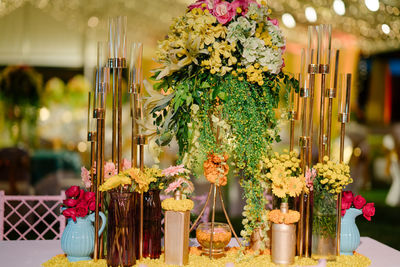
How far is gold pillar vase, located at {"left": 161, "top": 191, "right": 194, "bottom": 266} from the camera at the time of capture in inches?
78.8

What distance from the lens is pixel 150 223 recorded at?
211 centimetres

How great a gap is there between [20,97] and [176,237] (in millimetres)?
5279

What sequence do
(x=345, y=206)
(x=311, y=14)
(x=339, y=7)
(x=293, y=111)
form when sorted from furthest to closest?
(x=339, y=7)
(x=311, y=14)
(x=293, y=111)
(x=345, y=206)

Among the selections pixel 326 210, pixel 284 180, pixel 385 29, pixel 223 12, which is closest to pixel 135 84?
pixel 223 12

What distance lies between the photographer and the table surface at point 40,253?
2149 mm

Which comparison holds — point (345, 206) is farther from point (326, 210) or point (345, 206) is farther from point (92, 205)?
point (92, 205)

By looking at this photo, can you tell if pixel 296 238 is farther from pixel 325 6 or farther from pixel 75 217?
pixel 325 6

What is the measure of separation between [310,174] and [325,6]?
5968 millimetres

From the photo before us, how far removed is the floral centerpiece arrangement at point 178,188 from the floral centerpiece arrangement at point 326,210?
24.1 inches

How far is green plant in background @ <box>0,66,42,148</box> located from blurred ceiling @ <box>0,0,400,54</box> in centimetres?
88

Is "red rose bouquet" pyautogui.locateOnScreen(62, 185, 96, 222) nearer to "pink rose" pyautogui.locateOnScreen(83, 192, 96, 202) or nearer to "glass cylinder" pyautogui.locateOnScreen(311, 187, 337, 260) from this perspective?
"pink rose" pyautogui.locateOnScreen(83, 192, 96, 202)

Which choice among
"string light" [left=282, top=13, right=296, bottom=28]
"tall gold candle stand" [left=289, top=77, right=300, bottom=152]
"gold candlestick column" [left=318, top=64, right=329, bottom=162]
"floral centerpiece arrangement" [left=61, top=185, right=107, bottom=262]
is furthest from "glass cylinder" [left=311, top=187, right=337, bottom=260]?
"string light" [left=282, top=13, right=296, bottom=28]

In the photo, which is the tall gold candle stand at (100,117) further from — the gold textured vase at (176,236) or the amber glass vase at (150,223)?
the gold textured vase at (176,236)

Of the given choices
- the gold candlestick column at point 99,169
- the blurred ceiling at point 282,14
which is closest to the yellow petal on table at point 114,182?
the gold candlestick column at point 99,169
